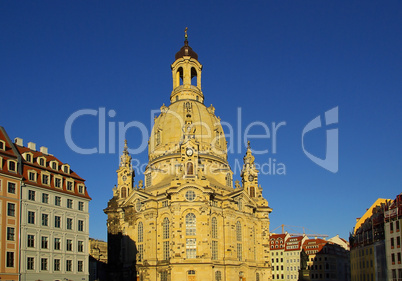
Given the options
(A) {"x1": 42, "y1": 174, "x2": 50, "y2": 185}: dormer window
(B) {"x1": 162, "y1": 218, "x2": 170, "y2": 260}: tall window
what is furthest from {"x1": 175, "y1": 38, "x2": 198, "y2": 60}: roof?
(A) {"x1": 42, "y1": 174, "x2": 50, "y2": 185}: dormer window

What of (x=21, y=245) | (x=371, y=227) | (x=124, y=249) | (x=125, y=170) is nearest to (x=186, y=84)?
(x=125, y=170)

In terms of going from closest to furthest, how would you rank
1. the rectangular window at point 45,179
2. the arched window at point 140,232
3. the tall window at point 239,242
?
the rectangular window at point 45,179
the tall window at point 239,242
the arched window at point 140,232

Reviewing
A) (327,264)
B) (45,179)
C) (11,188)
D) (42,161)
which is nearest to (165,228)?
(45,179)

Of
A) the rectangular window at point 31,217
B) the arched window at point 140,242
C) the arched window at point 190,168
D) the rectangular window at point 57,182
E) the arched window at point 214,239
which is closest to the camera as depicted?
the rectangular window at point 31,217

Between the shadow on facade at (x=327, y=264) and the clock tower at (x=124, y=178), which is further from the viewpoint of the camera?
the shadow on facade at (x=327, y=264)

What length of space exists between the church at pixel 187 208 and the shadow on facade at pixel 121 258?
206mm

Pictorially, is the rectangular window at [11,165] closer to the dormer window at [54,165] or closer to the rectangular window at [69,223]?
the dormer window at [54,165]

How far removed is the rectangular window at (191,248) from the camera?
293 ft

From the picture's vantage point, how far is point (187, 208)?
3593 inches

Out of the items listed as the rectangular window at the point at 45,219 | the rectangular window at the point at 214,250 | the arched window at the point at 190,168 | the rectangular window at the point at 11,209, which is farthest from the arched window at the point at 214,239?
the rectangular window at the point at 11,209

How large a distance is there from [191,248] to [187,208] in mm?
7418

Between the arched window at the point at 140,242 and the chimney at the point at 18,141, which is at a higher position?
the chimney at the point at 18,141

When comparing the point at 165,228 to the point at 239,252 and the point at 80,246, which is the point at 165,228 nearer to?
the point at 239,252

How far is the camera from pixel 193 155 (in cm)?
9619
